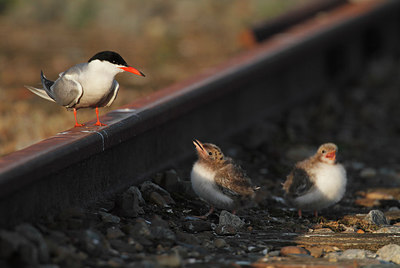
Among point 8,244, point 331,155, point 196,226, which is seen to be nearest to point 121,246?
point 8,244

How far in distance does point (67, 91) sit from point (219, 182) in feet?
4.93

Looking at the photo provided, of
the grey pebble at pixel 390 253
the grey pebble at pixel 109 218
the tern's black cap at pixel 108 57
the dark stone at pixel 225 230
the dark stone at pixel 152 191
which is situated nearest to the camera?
the grey pebble at pixel 390 253

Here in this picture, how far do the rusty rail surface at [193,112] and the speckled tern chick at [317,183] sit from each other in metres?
1.29

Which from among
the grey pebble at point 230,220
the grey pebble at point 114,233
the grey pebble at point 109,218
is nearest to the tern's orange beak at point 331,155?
the grey pebble at point 230,220

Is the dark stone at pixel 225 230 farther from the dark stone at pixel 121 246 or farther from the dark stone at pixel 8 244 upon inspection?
the dark stone at pixel 8 244

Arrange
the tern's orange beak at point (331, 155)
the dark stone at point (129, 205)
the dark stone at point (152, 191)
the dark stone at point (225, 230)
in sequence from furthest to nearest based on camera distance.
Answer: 1. the tern's orange beak at point (331, 155)
2. the dark stone at point (152, 191)
3. the dark stone at point (225, 230)
4. the dark stone at point (129, 205)

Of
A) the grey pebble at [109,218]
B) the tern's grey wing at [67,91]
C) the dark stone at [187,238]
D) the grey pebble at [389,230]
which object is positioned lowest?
the dark stone at [187,238]

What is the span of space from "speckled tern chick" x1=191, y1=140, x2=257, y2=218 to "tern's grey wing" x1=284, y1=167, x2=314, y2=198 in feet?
1.78

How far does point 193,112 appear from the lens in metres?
8.36

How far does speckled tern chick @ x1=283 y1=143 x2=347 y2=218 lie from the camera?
6.95m

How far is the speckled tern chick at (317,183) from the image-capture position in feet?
22.8

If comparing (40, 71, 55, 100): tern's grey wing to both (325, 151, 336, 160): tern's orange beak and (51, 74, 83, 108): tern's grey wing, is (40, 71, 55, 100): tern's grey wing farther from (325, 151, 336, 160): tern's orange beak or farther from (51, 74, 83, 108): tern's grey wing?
(325, 151, 336, 160): tern's orange beak

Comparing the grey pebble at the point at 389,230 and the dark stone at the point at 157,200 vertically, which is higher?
the dark stone at the point at 157,200

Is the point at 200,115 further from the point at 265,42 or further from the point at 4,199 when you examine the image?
the point at 4,199
